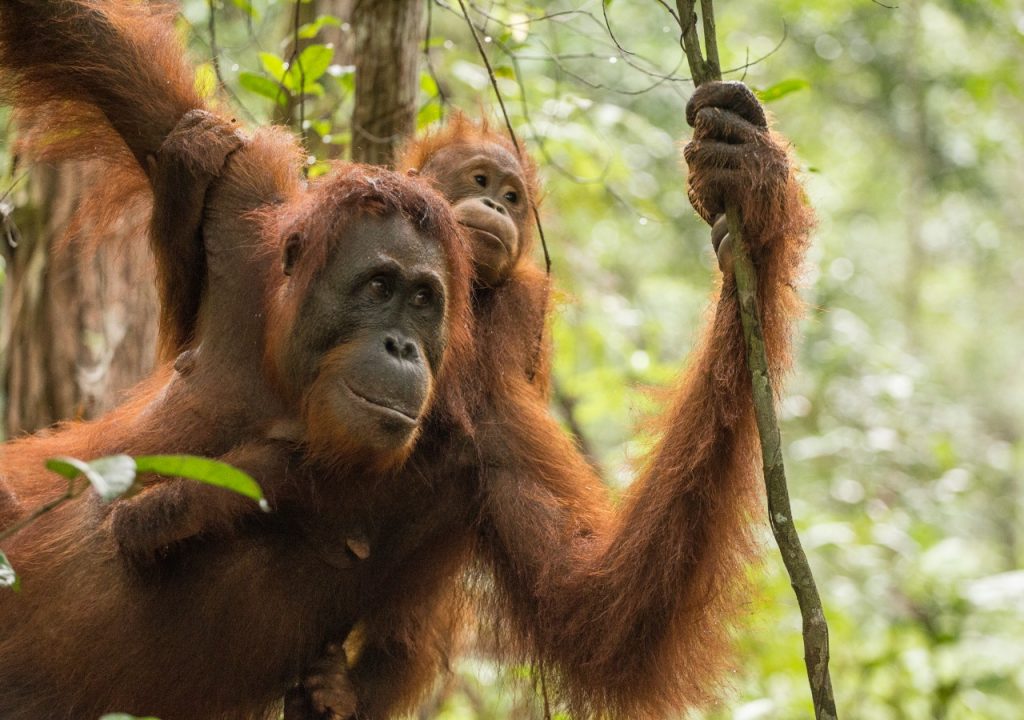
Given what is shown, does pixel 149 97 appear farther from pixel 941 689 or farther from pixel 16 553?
pixel 941 689

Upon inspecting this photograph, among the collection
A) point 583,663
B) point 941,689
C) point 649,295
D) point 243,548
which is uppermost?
point 649,295

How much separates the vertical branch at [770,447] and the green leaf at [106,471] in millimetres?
1253

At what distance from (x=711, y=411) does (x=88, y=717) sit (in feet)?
5.89

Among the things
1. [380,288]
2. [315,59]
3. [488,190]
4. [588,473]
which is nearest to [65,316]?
[315,59]

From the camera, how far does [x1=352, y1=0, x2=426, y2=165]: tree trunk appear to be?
13.8 ft

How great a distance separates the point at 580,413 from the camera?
626 cm

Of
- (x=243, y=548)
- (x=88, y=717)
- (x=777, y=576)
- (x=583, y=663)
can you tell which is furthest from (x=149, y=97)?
(x=777, y=576)

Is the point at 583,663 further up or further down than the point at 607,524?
further down

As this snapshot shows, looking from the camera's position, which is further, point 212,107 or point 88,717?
point 212,107

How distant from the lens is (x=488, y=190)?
3863mm

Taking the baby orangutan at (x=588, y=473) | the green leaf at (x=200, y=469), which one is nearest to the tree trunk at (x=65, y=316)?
the baby orangutan at (x=588, y=473)

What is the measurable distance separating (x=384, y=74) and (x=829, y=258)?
691cm

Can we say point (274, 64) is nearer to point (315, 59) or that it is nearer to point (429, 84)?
point (315, 59)

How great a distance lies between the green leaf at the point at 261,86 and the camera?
3.89 m
